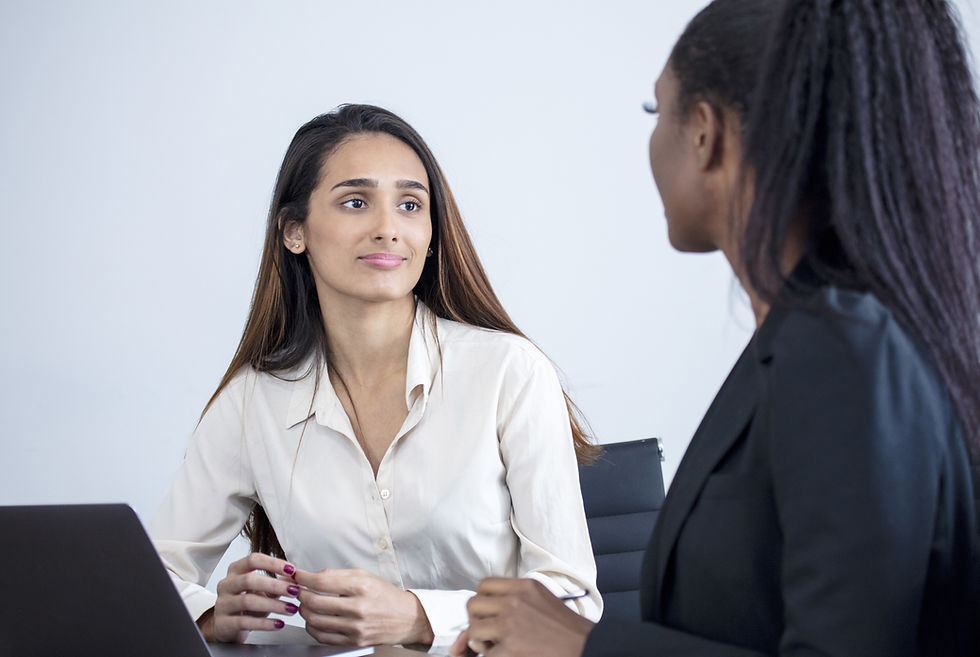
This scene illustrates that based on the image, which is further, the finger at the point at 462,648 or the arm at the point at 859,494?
the finger at the point at 462,648

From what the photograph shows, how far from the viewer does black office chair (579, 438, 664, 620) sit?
2.07 metres

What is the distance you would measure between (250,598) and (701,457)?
771 millimetres

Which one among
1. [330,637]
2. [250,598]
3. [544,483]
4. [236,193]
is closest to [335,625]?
[330,637]

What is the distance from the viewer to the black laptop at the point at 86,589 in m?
1.09

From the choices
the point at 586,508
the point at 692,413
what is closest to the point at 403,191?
the point at 586,508

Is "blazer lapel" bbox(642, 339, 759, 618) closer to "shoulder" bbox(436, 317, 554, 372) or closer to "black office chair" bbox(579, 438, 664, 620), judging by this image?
"shoulder" bbox(436, 317, 554, 372)

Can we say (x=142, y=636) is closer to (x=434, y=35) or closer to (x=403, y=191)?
(x=403, y=191)

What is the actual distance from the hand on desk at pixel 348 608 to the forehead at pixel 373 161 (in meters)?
0.82

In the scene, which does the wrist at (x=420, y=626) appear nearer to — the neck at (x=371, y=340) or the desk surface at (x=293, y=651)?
the desk surface at (x=293, y=651)

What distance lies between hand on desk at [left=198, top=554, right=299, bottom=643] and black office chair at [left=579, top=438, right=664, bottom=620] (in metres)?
0.81

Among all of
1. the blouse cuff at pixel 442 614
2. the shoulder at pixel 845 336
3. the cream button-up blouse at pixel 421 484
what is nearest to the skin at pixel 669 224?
the shoulder at pixel 845 336

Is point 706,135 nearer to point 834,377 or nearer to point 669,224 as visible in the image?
point 669,224


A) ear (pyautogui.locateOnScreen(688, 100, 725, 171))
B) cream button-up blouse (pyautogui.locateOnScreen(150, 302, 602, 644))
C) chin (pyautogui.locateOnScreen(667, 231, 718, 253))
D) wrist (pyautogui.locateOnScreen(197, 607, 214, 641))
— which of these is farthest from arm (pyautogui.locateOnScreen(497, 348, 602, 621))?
ear (pyautogui.locateOnScreen(688, 100, 725, 171))

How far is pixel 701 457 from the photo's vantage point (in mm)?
940
